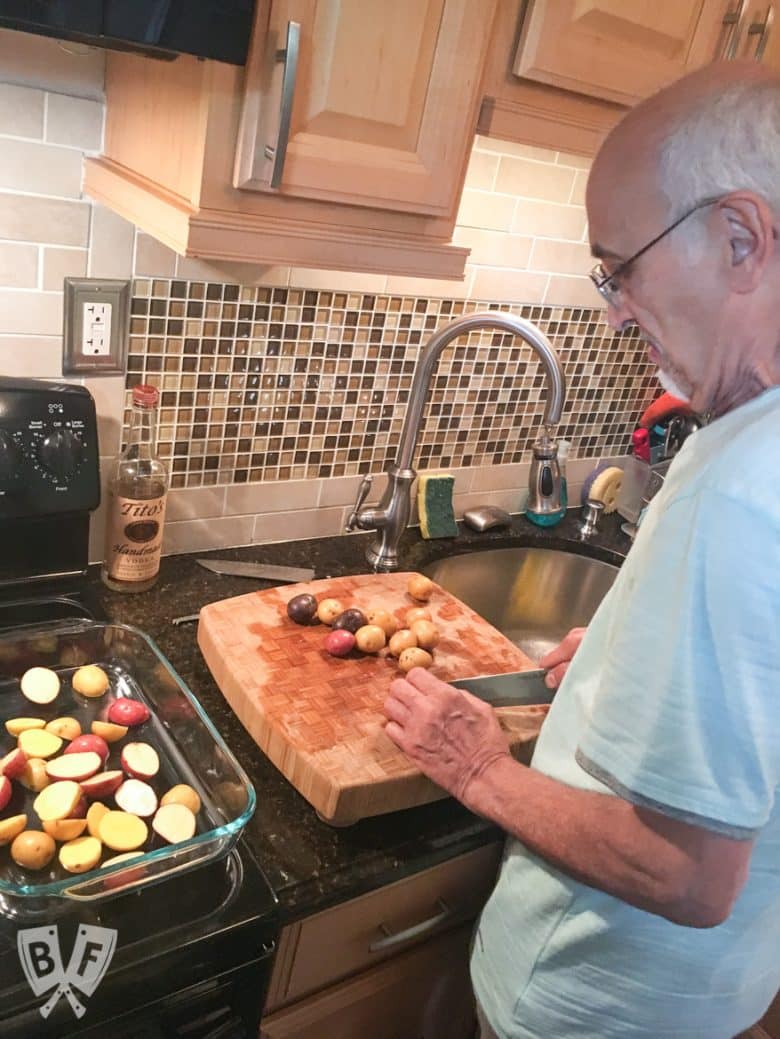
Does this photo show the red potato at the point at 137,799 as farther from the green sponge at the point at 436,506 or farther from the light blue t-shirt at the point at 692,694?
the green sponge at the point at 436,506

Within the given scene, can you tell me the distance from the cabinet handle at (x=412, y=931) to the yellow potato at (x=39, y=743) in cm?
42

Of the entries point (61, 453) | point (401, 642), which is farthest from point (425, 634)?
point (61, 453)

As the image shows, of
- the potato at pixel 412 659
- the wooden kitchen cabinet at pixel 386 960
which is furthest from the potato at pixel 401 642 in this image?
the wooden kitchen cabinet at pixel 386 960

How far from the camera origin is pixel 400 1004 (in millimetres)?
1110

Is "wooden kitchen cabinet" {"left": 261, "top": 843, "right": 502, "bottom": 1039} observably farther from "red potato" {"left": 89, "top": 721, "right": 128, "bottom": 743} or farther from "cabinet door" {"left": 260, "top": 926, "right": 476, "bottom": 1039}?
"red potato" {"left": 89, "top": 721, "right": 128, "bottom": 743}

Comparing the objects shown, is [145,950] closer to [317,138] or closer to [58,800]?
[58,800]

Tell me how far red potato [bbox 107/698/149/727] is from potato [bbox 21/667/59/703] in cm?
7

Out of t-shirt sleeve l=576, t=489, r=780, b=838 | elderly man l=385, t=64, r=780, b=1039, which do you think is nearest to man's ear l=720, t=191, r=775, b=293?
elderly man l=385, t=64, r=780, b=1039

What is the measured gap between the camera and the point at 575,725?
2.70 feet

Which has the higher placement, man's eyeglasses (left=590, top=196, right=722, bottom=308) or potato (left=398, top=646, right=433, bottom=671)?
man's eyeglasses (left=590, top=196, right=722, bottom=308)

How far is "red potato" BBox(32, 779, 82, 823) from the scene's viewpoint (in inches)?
31.1

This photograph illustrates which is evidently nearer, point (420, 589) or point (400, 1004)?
point (400, 1004)

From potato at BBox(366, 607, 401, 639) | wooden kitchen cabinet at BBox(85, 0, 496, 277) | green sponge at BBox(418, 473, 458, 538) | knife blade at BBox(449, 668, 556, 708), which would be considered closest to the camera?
wooden kitchen cabinet at BBox(85, 0, 496, 277)

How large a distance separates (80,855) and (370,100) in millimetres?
775
